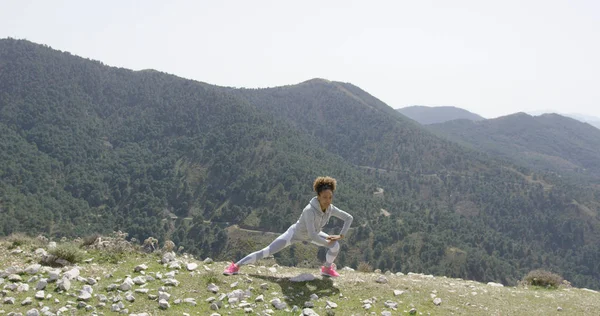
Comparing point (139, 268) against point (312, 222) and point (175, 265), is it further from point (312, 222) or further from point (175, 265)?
point (312, 222)

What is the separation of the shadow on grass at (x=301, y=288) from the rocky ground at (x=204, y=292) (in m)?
0.02

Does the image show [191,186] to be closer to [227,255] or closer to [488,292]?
[227,255]

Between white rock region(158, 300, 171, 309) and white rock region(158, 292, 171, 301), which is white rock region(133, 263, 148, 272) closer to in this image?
white rock region(158, 292, 171, 301)

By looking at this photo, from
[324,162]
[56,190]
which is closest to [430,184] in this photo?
[324,162]

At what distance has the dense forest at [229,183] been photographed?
92.1 metres

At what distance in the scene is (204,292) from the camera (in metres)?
7.72

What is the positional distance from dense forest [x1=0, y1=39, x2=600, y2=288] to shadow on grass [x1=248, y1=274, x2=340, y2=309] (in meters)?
64.4

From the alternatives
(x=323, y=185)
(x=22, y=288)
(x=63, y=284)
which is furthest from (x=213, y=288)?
(x=22, y=288)

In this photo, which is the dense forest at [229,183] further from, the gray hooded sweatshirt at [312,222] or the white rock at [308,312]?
the white rock at [308,312]

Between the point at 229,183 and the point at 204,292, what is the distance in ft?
387

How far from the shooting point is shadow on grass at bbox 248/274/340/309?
7897mm

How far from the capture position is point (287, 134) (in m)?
150

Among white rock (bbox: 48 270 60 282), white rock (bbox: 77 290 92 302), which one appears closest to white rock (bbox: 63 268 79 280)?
white rock (bbox: 48 270 60 282)

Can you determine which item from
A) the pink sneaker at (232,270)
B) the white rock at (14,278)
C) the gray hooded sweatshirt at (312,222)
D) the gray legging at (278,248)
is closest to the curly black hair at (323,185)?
the gray hooded sweatshirt at (312,222)
